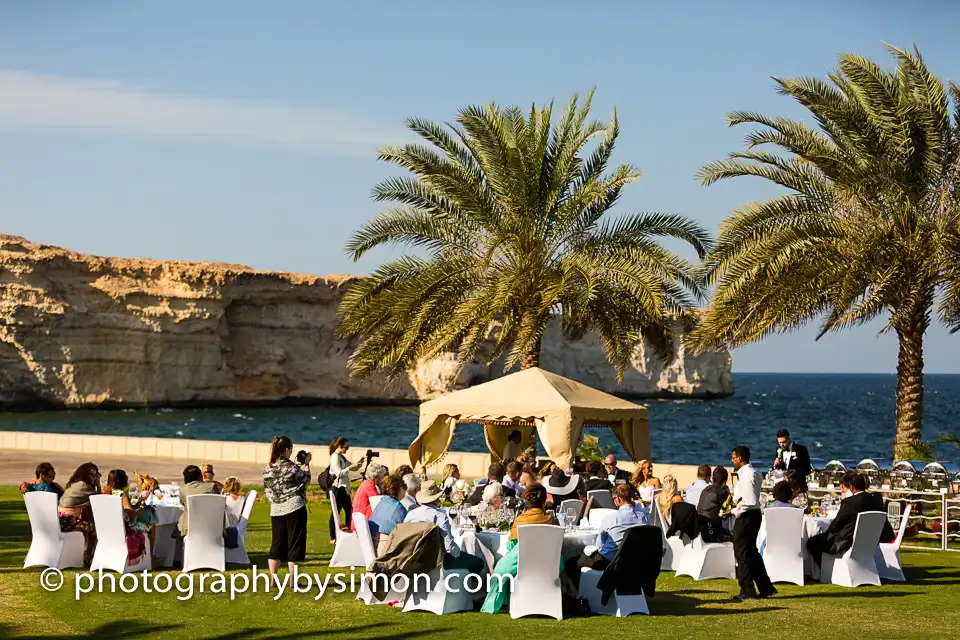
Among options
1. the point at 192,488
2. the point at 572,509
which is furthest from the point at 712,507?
the point at 192,488

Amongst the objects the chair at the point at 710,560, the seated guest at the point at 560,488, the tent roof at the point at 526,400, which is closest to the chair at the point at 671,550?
the chair at the point at 710,560

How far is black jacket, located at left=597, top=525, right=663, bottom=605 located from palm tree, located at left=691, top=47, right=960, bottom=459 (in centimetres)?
921

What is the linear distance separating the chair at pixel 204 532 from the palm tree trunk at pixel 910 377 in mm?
11688

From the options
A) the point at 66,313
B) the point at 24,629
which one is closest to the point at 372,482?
the point at 24,629

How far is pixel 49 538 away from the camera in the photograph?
11.3 meters

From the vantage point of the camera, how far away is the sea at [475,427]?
63.6m

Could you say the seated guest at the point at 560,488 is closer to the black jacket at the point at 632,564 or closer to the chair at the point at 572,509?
the chair at the point at 572,509

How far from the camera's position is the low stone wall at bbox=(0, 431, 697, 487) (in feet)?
84.2

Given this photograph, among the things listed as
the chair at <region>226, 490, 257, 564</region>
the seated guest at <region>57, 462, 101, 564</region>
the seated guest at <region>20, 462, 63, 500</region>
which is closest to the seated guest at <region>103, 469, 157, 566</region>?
the seated guest at <region>57, 462, 101, 564</region>

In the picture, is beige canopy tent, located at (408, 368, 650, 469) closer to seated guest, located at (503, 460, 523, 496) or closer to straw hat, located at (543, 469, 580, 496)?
seated guest, located at (503, 460, 523, 496)

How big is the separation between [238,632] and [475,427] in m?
88.2

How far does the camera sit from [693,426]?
8081 cm

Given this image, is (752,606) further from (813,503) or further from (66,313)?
(66,313)

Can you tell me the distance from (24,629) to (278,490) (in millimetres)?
2414
